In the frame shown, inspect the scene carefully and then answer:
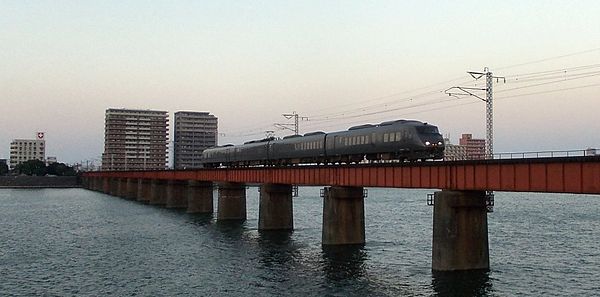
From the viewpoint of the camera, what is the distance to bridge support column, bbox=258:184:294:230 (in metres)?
72.8

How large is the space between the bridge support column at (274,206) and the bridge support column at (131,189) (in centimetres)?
9894

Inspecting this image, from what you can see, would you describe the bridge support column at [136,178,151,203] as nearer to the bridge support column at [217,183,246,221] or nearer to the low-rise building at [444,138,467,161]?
the bridge support column at [217,183,246,221]

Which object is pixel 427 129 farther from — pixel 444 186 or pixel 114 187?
pixel 114 187

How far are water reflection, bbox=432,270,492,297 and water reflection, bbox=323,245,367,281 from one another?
6390 millimetres

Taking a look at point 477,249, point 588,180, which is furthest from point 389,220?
point 588,180

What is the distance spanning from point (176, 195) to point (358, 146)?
73.8 metres

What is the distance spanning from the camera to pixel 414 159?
169 ft

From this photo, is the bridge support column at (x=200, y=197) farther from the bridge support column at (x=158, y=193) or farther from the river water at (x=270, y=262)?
the bridge support column at (x=158, y=193)

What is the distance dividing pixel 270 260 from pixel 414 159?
15280 millimetres

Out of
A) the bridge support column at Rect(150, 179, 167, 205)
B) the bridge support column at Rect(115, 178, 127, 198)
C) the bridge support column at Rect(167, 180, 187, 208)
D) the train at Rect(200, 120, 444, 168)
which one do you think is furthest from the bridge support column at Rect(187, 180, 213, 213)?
the bridge support column at Rect(115, 178, 127, 198)

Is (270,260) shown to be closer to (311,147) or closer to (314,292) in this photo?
(314,292)

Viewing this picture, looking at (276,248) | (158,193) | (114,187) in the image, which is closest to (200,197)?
(158,193)

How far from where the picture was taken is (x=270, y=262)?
51438 mm

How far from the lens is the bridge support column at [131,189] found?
542ft
